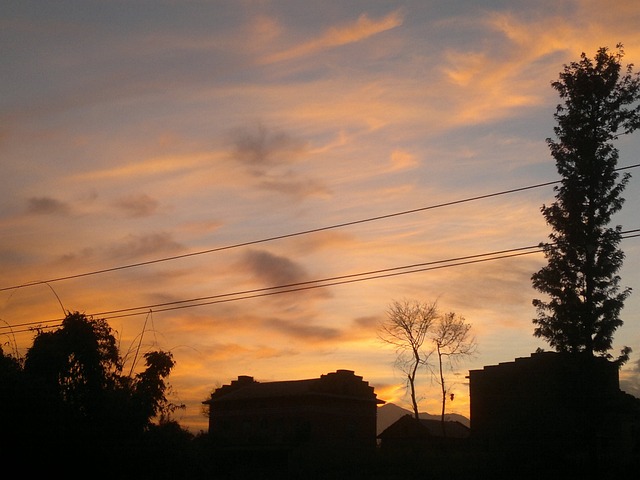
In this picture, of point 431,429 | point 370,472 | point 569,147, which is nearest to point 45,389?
point 370,472

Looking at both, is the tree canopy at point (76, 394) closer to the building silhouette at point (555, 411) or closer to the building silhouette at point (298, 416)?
the building silhouette at point (555, 411)

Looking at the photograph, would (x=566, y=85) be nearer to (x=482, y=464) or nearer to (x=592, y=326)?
(x=592, y=326)

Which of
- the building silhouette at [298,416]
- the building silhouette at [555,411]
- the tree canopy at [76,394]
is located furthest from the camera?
the building silhouette at [298,416]

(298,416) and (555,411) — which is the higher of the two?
(298,416)

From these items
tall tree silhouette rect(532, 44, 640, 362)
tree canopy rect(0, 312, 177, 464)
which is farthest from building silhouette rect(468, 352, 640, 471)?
tree canopy rect(0, 312, 177, 464)

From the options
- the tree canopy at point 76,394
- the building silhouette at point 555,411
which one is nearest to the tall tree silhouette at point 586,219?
the building silhouette at point 555,411

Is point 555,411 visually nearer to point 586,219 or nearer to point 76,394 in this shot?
point 586,219

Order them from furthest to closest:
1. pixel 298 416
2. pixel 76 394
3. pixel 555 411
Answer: pixel 298 416
pixel 555 411
pixel 76 394

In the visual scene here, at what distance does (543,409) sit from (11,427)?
133ft

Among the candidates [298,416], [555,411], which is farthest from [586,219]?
[298,416]

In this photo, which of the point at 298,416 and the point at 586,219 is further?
the point at 298,416

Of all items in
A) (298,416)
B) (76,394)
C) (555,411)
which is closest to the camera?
(76,394)

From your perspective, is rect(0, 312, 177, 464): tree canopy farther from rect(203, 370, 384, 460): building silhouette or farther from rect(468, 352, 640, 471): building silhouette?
rect(203, 370, 384, 460): building silhouette

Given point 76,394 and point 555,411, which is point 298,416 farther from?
point 76,394
